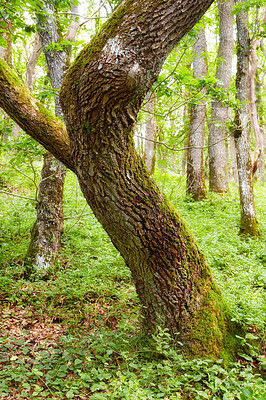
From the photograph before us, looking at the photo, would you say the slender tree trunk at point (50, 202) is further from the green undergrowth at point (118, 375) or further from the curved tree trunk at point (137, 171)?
the curved tree trunk at point (137, 171)

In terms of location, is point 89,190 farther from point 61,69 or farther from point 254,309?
point 61,69

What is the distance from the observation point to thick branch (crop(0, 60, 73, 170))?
10.9 ft

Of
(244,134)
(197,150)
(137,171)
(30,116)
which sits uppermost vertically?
(197,150)

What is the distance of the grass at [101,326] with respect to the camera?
2.69m

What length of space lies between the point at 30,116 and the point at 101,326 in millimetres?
2894

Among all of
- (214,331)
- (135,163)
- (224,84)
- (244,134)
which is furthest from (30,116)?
(224,84)

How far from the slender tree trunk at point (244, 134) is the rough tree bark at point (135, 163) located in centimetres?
387

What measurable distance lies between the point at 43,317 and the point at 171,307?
2085mm

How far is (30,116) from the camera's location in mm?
3434

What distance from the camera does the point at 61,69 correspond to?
17.6 ft

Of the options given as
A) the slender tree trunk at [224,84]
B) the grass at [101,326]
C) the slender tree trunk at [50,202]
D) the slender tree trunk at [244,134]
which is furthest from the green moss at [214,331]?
the slender tree trunk at [224,84]

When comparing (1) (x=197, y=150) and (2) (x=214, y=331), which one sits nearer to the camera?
(2) (x=214, y=331)

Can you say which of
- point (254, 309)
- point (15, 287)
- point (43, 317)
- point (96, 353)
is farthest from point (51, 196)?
point (254, 309)

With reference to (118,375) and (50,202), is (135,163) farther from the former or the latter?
(50,202)
